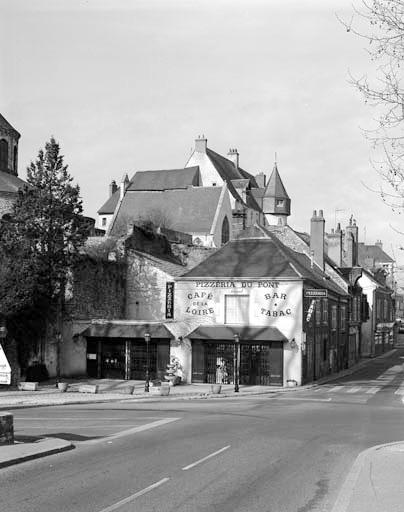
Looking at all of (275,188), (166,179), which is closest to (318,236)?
(166,179)

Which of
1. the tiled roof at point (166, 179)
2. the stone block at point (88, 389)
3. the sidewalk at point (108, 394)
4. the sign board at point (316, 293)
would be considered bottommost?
the sidewalk at point (108, 394)

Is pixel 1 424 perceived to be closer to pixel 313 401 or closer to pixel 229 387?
pixel 313 401

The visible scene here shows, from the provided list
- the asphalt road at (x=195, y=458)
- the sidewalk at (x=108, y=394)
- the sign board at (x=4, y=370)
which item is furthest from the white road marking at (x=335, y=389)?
the sign board at (x=4, y=370)

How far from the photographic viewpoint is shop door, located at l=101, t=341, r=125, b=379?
40.6 m

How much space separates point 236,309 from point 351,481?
1160 inches

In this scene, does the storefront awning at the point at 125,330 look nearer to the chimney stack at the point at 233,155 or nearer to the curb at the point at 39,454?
the curb at the point at 39,454

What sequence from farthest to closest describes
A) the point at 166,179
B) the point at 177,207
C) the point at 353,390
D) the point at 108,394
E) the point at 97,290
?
the point at 166,179 → the point at 177,207 → the point at 97,290 → the point at 353,390 → the point at 108,394

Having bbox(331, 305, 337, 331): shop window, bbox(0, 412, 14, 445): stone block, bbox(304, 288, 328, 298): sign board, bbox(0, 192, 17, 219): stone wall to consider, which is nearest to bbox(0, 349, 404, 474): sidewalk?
bbox(304, 288, 328, 298): sign board

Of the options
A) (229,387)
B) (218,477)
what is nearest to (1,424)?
A: (218,477)

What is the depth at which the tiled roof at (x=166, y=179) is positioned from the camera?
94.1 meters

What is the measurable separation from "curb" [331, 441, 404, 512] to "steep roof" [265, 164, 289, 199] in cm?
10044

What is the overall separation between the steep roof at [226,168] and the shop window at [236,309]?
56.8 meters

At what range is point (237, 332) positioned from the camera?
129 ft

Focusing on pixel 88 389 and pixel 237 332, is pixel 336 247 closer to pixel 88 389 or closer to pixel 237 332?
pixel 237 332
